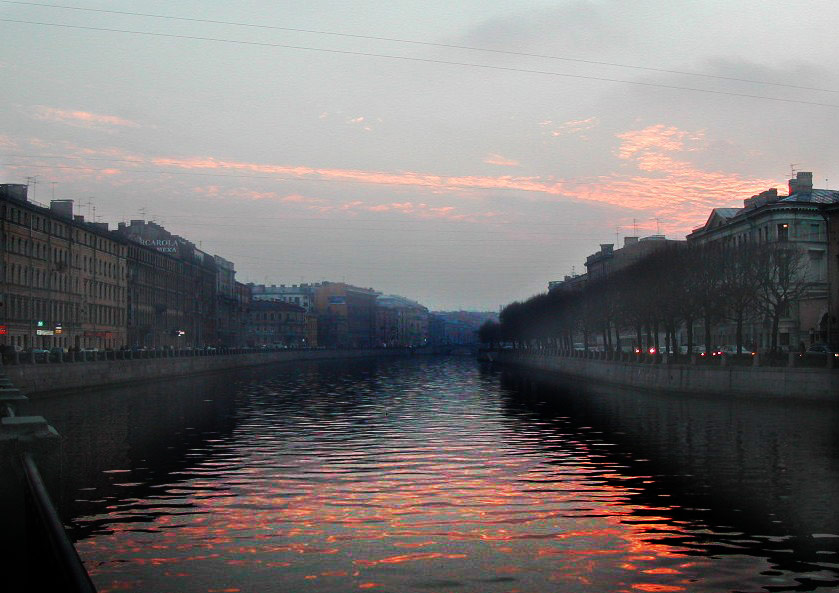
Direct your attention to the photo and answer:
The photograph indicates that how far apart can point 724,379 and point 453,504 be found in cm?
4266

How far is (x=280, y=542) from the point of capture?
55.3 feet

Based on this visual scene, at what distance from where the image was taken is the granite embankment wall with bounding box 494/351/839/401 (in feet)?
166

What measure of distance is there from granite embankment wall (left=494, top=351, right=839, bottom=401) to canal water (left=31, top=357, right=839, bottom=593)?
26.7 feet

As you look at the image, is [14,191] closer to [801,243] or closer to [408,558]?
[801,243]

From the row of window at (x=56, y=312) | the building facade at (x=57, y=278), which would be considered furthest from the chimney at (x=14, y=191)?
the row of window at (x=56, y=312)

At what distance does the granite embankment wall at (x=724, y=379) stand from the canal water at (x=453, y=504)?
8136 mm

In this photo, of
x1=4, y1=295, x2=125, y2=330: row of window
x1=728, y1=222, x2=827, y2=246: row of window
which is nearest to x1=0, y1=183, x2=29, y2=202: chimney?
x1=4, y1=295, x2=125, y2=330: row of window

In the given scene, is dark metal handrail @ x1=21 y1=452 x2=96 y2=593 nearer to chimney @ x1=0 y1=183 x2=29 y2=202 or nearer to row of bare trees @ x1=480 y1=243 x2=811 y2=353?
row of bare trees @ x1=480 y1=243 x2=811 y2=353

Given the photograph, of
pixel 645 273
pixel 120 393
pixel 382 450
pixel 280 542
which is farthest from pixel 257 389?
pixel 280 542

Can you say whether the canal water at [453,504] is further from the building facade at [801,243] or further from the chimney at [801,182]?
the chimney at [801,182]

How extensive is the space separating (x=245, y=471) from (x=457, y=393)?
4412cm

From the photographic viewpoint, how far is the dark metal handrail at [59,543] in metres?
8.24

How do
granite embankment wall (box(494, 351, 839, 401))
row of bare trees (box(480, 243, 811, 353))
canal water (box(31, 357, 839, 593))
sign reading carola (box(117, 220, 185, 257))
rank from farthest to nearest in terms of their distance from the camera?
sign reading carola (box(117, 220, 185, 257))
row of bare trees (box(480, 243, 811, 353))
granite embankment wall (box(494, 351, 839, 401))
canal water (box(31, 357, 839, 593))

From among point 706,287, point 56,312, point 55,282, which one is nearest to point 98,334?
point 56,312
